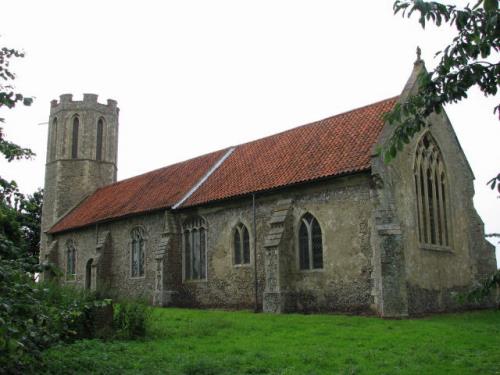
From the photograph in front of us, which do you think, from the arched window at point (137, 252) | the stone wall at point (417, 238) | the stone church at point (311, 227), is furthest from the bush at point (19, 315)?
the arched window at point (137, 252)

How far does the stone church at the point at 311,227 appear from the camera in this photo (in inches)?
676

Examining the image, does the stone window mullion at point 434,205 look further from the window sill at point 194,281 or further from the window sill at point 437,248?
the window sill at point 194,281

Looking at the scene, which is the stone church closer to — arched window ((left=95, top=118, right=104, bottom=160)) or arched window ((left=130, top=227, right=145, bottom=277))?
arched window ((left=130, top=227, right=145, bottom=277))

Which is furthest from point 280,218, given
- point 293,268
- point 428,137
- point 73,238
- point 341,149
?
point 73,238

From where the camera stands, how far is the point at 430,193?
20.1m

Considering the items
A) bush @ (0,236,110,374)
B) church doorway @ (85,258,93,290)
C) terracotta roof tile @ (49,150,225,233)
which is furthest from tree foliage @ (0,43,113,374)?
church doorway @ (85,258,93,290)

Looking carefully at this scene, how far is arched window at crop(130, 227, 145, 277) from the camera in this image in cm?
2624

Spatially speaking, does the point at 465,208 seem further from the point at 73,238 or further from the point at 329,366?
the point at 73,238

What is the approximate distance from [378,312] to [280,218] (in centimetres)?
496

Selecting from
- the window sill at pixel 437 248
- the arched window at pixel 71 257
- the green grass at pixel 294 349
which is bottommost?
the green grass at pixel 294 349

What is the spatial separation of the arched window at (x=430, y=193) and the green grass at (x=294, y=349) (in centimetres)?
488

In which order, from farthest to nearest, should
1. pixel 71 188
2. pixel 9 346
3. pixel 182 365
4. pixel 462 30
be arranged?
pixel 71 188 < pixel 182 365 < pixel 462 30 < pixel 9 346

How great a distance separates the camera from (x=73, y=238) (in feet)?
107

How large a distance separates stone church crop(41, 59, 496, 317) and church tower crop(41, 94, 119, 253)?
9440 millimetres
